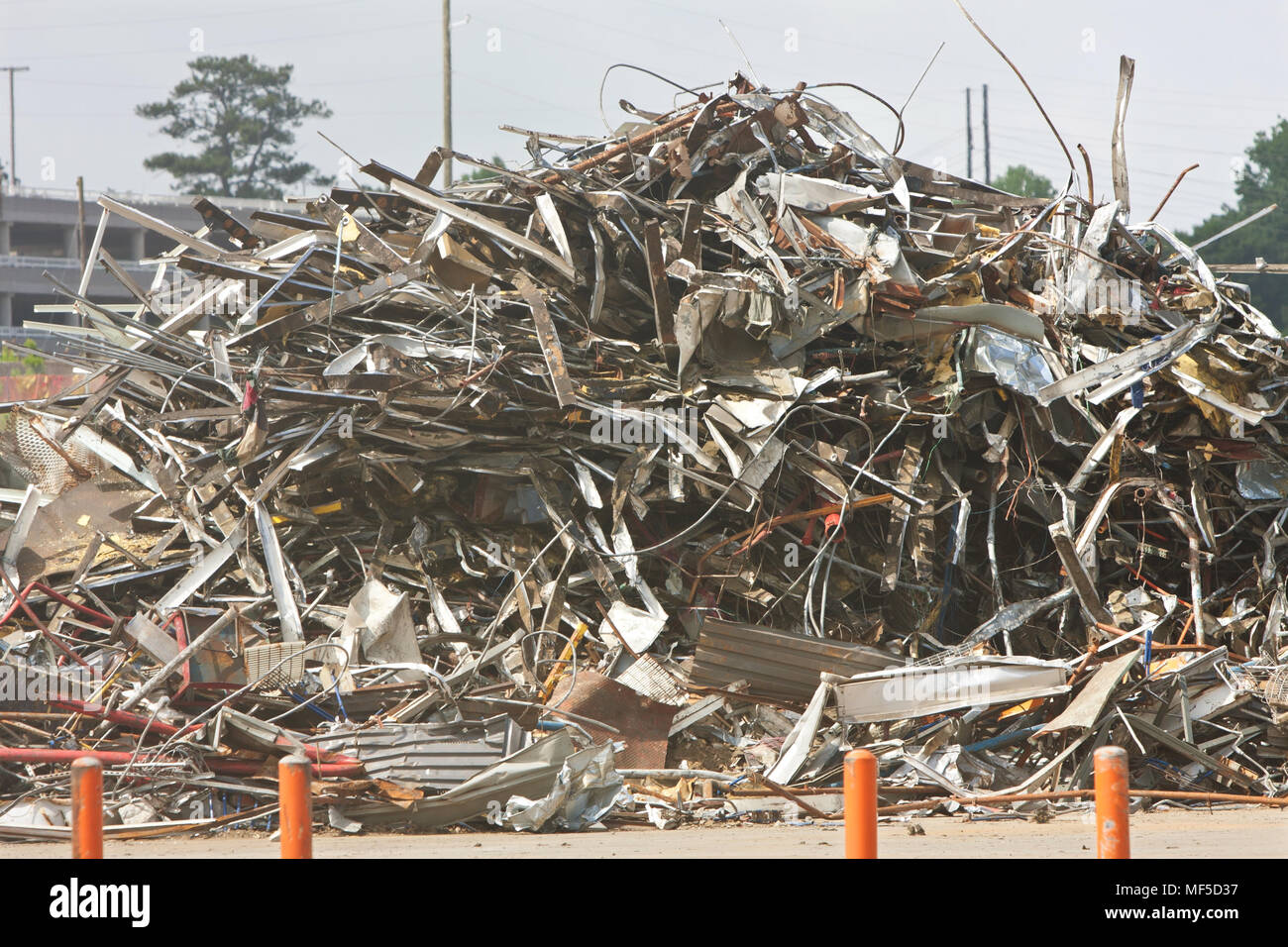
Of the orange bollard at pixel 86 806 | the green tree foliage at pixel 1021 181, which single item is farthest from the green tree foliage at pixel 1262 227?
the orange bollard at pixel 86 806

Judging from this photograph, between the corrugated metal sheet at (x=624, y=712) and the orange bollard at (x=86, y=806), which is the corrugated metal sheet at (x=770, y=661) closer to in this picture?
the corrugated metal sheet at (x=624, y=712)

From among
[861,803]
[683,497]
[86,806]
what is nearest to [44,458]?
[683,497]

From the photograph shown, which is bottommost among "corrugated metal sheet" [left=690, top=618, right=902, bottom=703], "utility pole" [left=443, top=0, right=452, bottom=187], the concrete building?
"corrugated metal sheet" [left=690, top=618, right=902, bottom=703]

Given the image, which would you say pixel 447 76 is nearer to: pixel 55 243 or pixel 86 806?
pixel 86 806

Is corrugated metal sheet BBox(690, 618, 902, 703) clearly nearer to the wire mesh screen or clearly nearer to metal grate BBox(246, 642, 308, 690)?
metal grate BBox(246, 642, 308, 690)

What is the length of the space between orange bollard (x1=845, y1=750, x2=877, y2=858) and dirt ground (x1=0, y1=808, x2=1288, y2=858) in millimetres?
1313

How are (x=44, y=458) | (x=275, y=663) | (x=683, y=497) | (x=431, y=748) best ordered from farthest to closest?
(x=44, y=458), (x=683, y=497), (x=275, y=663), (x=431, y=748)

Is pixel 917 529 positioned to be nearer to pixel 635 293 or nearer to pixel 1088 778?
pixel 1088 778

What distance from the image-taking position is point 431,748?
642 cm

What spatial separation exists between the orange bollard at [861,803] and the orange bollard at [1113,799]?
32.6 inches

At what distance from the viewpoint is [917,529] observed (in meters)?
8.41

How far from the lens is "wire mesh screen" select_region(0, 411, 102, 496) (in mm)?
9336

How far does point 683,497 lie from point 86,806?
495 cm

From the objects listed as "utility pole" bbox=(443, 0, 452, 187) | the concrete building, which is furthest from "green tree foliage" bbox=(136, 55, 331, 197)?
"utility pole" bbox=(443, 0, 452, 187)
